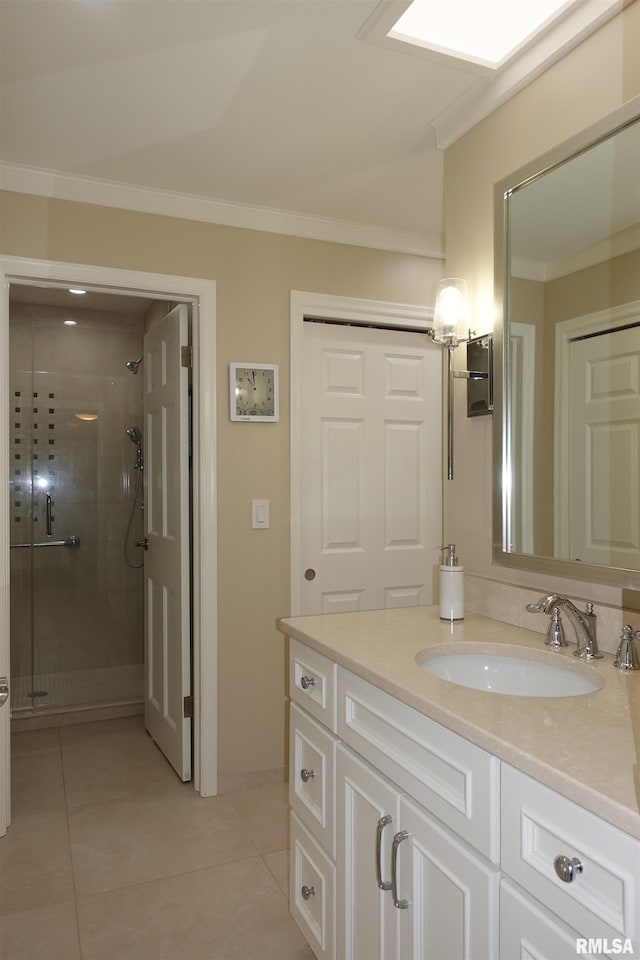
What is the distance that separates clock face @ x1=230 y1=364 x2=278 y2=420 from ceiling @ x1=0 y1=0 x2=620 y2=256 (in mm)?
613

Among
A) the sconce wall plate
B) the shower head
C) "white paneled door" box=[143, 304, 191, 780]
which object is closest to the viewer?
the sconce wall plate

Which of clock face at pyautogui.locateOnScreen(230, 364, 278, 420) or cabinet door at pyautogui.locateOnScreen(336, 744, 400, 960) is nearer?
cabinet door at pyautogui.locateOnScreen(336, 744, 400, 960)

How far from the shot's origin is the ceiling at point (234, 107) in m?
1.60

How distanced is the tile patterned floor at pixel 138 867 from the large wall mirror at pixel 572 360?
4.35 feet

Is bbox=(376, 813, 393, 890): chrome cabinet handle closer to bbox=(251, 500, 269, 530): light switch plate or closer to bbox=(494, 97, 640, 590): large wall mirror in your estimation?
bbox=(494, 97, 640, 590): large wall mirror

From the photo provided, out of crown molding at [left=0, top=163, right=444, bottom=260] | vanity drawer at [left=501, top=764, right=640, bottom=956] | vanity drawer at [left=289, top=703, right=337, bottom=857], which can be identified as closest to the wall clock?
crown molding at [left=0, top=163, right=444, bottom=260]

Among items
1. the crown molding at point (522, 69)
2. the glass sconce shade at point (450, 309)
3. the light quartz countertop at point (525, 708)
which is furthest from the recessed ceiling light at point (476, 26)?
the light quartz countertop at point (525, 708)

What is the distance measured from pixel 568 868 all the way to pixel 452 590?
92cm

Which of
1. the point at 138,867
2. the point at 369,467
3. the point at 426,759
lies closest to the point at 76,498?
the point at 369,467

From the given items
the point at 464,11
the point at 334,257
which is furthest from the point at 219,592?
the point at 464,11

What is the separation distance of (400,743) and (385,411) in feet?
6.60

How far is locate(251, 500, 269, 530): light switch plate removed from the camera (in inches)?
107

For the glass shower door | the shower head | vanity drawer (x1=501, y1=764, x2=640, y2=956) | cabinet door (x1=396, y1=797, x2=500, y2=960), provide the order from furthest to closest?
the shower head → the glass shower door → cabinet door (x1=396, y1=797, x2=500, y2=960) → vanity drawer (x1=501, y1=764, x2=640, y2=956)

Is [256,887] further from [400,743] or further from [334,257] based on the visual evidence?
[334,257]
